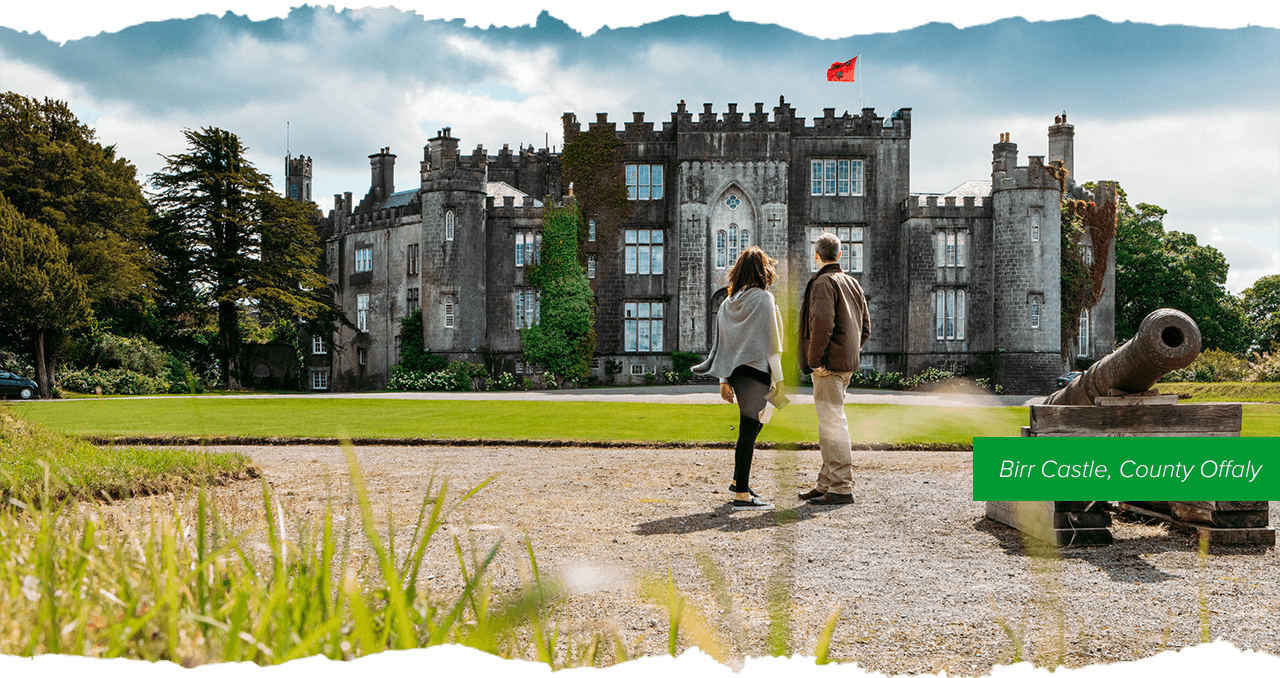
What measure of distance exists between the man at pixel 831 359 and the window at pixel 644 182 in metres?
26.0

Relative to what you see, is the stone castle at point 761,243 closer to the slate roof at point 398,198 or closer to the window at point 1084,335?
the window at point 1084,335

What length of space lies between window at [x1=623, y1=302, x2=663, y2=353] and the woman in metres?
25.4

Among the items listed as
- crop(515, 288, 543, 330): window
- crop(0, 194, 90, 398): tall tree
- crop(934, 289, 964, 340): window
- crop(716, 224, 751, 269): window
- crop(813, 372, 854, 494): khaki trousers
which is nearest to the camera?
crop(813, 372, 854, 494): khaki trousers

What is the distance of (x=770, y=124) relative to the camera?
30.8 meters

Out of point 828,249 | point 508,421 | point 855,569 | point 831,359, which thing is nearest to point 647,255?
point 508,421

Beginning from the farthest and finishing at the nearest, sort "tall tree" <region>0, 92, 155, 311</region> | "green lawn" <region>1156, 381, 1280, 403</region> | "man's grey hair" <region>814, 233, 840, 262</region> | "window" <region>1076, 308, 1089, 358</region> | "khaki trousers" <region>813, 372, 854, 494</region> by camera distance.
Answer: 1. "window" <region>1076, 308, 1089, 358</region>
2. "tall tree" <region>0, 92, 155, 311</region>
3. "green lawn" <region>1156, 381, 1280, 403</region>
4. "man's grey hair" <region>814, 233, 840, 262</region>
5. "khaki trousers" <region>813, 372, 854, 494</region>

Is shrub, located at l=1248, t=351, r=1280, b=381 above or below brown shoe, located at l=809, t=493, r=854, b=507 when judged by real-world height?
above

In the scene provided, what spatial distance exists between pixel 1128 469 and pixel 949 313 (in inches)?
1213

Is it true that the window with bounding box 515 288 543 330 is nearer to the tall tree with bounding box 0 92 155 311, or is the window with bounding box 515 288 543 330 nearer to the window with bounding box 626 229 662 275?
the window with bounding box 626 229 662 275

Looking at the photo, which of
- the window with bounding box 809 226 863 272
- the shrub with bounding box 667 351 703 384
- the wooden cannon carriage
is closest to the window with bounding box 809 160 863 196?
the window with bounding box 809 226 863 272

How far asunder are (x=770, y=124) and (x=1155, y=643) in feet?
97.3

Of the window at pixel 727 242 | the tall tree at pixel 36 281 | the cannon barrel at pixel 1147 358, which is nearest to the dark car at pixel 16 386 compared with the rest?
the tall tree at pixel 36 281

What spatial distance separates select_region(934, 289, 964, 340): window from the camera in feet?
99.8

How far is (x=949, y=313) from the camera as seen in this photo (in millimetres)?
30484
